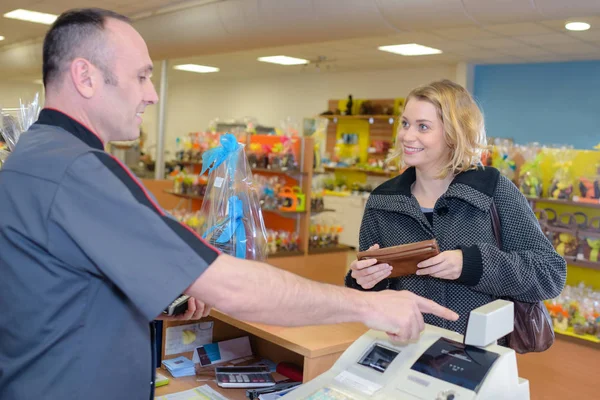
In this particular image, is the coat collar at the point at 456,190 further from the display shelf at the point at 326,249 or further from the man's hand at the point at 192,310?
the display shelf at the point at 326,249

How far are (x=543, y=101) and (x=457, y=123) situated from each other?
772cm

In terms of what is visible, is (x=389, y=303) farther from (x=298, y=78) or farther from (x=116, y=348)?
(x=298, y=78)

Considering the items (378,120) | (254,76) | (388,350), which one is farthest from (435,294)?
→ (254,76)

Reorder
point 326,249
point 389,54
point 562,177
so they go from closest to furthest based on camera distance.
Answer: point 562,177, point 326,249, point 389,54

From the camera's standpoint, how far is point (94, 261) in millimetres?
1080

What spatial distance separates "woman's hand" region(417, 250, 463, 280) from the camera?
1.83 m

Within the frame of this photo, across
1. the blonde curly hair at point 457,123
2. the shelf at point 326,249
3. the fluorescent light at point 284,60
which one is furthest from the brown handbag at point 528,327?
the fluorescent light at point 284,60

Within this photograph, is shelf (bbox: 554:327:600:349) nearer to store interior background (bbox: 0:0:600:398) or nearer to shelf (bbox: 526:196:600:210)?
store interior background (bbox: 0:0:600:398)

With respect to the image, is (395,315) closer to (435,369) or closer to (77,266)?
(435,369)

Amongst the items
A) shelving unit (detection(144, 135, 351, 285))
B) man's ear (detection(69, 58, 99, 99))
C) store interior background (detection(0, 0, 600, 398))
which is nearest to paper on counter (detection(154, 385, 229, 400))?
man's ear (detection(69, 58, 99, 99))

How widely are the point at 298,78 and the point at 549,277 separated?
1118cm

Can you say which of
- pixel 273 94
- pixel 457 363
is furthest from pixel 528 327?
pixel 273 94

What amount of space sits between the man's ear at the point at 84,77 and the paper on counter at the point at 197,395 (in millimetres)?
1103

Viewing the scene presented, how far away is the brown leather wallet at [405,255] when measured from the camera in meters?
1.69
